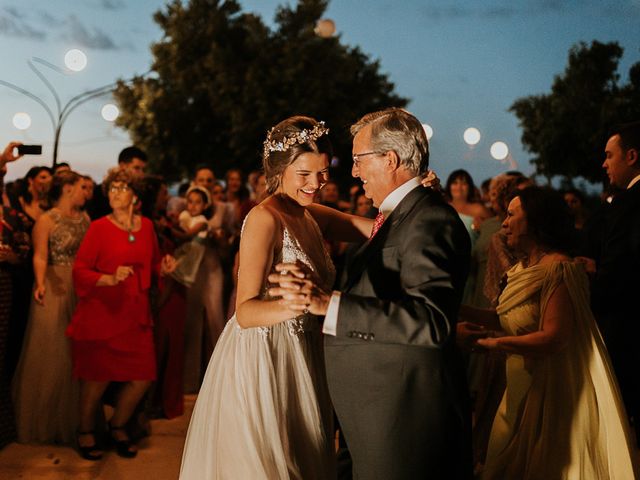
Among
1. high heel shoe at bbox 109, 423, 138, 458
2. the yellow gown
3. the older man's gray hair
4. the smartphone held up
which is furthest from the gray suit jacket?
the smartphone held up

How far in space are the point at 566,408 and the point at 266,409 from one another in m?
1.47

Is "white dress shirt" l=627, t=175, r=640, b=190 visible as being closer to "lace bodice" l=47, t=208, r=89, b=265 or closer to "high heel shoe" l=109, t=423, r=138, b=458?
"high heel shoe" l=109, t=423, r=138, b=458

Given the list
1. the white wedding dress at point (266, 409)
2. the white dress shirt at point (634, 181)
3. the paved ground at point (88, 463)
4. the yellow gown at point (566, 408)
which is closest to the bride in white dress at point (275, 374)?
the white wedding dress at point (266, 409)

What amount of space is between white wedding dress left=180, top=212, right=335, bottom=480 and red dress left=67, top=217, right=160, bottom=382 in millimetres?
2265

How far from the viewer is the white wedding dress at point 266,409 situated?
3.19m

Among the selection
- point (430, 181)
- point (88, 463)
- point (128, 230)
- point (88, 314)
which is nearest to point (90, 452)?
point (88, 463)

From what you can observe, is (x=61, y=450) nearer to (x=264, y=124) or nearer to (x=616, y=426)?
(x=616, y=426)

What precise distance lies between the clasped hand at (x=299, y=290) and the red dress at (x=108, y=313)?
127 inches

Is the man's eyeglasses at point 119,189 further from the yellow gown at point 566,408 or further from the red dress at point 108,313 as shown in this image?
the yellow gown at point 566,408

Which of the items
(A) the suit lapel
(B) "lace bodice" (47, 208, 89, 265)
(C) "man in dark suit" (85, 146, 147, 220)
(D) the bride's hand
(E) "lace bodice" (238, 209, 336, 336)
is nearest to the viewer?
(A) the suit lapel

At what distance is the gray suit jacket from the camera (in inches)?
98.0

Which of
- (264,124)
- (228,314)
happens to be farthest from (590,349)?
(264,124)

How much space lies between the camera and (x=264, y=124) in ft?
83.5

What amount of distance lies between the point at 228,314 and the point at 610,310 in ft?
13.9
